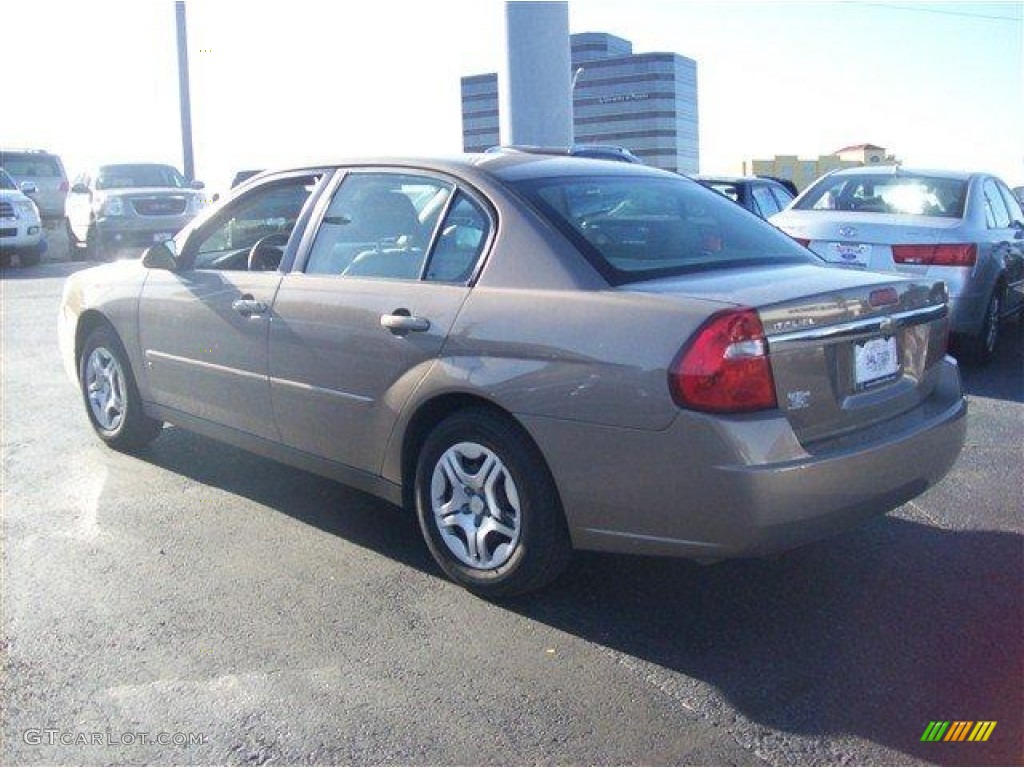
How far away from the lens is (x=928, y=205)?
8.30 metres

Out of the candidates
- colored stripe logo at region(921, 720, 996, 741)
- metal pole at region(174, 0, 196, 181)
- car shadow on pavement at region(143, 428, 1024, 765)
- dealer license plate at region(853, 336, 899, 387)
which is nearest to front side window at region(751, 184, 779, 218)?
car shadow on pavement at region(143, 428, 1024, 765)

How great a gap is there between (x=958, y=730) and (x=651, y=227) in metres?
2.11

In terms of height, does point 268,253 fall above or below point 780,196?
below

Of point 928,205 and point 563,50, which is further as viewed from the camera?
point 563,50

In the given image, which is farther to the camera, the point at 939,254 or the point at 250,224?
the point at 939,254

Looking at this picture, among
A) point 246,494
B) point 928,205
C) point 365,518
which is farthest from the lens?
point 928,205

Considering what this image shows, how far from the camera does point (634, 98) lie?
5219 cm

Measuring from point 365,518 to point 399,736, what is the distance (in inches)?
78.0

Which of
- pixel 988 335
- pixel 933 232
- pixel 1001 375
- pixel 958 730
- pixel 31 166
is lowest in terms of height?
pixel 958 730

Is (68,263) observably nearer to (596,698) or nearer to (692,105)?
(596,698)

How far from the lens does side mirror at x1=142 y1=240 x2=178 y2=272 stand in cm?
546

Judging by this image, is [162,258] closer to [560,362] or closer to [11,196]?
[560,362]

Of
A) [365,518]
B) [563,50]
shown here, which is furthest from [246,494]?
[563,50]

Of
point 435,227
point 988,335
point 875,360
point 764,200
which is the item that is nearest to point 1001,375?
point 988,335
